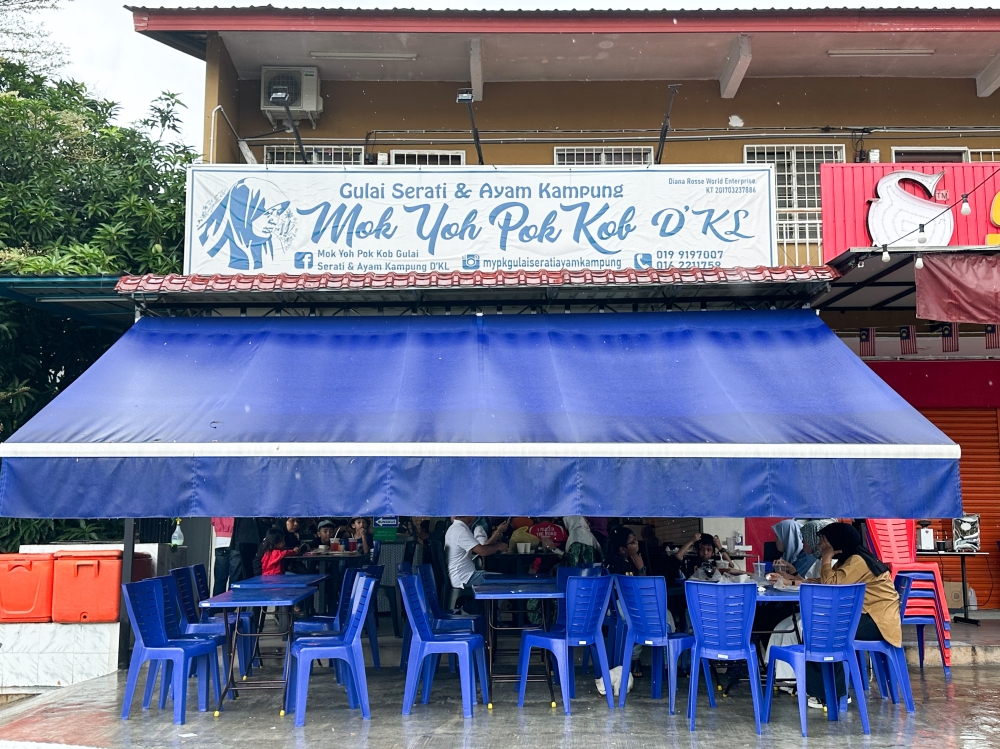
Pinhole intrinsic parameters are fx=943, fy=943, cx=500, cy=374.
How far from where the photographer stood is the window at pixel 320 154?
542 inches

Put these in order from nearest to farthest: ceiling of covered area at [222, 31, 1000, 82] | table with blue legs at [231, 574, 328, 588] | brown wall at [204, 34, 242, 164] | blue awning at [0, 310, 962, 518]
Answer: blue awning at [0, 310, 962, 518], table with blue legs at [231, 574, 328, 588], brown wall at [204, 34, 242, 164], ceiling of covered area at [222, 31, 1000, 82]

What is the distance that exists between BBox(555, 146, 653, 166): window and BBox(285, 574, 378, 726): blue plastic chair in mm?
7711

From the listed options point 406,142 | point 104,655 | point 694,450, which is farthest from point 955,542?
point 104,655

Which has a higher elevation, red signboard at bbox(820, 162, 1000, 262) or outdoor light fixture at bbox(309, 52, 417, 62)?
outdoor light fixture at bbox(309, 52, 417, 62)

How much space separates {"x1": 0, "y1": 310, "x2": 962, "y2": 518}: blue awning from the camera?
7.62 metres

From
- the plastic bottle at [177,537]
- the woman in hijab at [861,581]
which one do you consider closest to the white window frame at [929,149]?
the woman in hijab at [861,581]

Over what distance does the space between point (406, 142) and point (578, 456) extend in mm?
7567

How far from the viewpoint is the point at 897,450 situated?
760 centimetres

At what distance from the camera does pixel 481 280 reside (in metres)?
9.29

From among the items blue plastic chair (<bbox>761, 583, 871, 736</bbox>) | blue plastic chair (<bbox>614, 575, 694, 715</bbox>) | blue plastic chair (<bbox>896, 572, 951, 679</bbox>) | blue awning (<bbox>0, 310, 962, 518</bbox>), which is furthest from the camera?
blue plastic chair (<bbox>896, 572, 951, 679</bbox>)

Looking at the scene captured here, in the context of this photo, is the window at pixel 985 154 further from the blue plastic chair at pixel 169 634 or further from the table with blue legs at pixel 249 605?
the blue plastic chair at pixel 169 634

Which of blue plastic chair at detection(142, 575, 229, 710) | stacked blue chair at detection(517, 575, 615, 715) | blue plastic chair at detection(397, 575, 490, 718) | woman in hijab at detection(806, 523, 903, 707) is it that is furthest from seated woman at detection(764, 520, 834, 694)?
blue plastic chair at detection(142, 575, 229, 710)

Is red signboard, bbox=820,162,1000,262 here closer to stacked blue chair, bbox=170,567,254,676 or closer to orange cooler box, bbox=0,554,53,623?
stacked blue chair, bbox=170,567,254,676

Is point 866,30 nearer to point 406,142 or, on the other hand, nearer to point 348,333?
point 406,142
